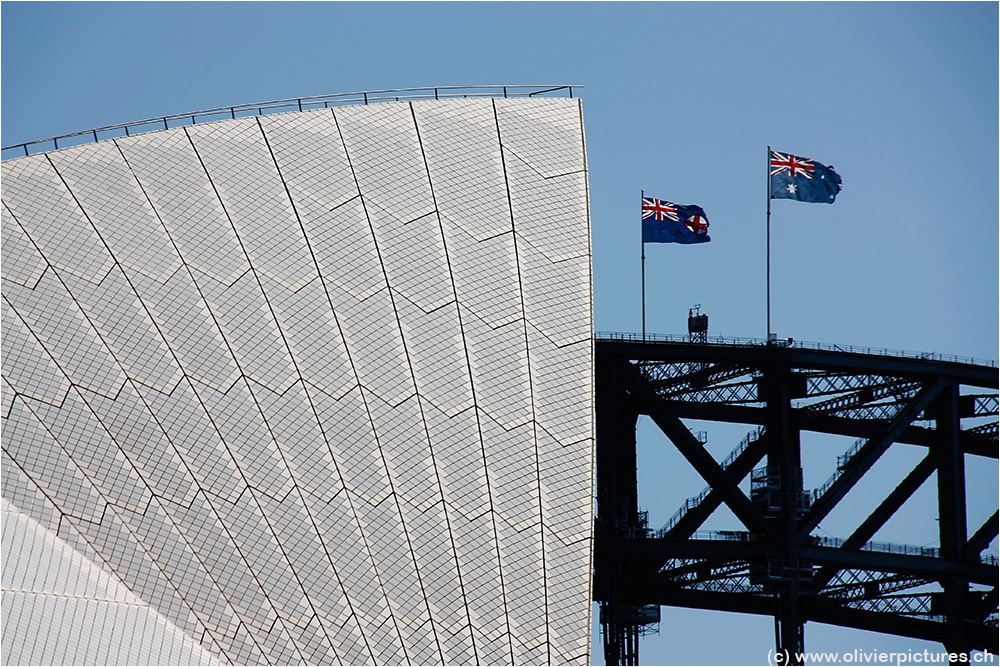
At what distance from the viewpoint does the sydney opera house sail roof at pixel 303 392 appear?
41.0 m

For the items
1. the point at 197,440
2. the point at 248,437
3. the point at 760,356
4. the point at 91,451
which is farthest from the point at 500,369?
the point at 760,356

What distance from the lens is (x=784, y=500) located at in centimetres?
7931

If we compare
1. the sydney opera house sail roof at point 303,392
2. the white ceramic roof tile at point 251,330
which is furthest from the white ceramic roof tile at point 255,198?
the white ceramic roof tile at point 251,330

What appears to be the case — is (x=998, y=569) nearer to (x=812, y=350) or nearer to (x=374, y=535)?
(x=812, y=350)

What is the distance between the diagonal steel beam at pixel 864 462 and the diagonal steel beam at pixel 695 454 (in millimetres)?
3566

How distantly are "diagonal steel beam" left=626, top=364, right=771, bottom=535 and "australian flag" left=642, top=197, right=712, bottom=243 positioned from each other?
323 inches

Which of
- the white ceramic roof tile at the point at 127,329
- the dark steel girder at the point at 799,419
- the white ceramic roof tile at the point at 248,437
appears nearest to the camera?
the white ceramic roof tile at the point at 248,437

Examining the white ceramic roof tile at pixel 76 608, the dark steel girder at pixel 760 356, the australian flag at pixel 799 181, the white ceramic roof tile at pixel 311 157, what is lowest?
the white ceramic roof tile at pixel 76 608

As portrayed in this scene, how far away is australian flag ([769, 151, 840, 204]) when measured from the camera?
7850 centimetres

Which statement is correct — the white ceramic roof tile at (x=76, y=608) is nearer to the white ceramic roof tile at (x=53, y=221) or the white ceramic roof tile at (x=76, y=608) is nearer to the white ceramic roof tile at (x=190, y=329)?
the white ceramic roof tile at (x=190, y=329)

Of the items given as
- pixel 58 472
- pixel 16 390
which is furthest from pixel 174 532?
pixel 16 390

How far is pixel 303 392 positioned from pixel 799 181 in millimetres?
42552

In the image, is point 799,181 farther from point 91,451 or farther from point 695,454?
point 91,451

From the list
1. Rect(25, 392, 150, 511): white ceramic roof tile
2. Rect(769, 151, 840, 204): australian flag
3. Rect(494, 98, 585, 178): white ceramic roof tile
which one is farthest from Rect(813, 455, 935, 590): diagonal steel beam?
Rect(25, 392, 150, 511): white ceramic roof tile
